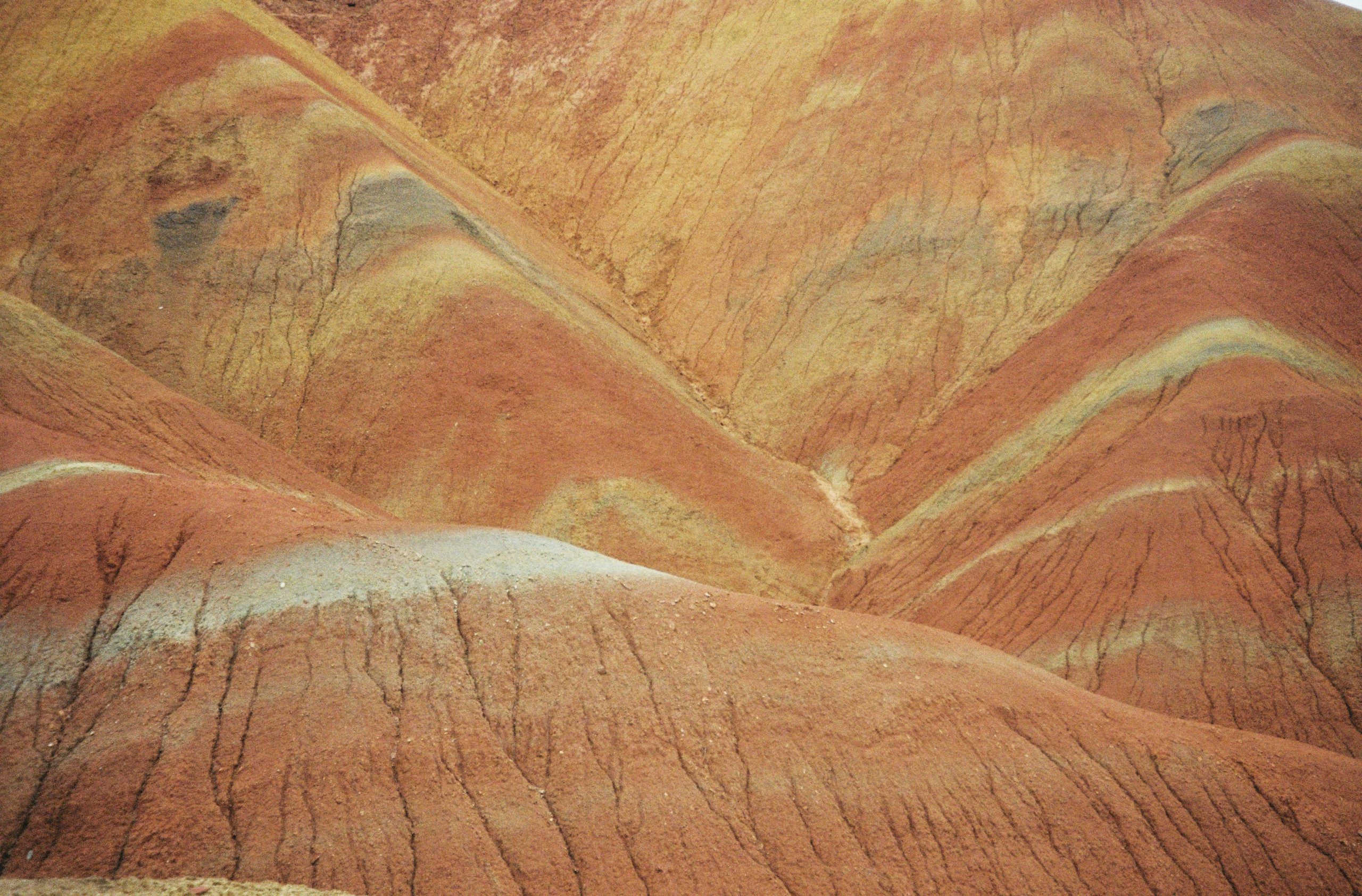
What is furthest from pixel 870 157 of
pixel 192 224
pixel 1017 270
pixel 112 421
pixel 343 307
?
pixel 112 421

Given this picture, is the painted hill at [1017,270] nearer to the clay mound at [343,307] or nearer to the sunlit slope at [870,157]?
the sunlit slope at [870,157]

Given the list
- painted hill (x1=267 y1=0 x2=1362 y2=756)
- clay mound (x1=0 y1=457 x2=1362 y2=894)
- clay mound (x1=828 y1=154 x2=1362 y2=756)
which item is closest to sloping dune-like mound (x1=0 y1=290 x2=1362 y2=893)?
clay mound (x1=0 y1=457 x2=1362 y2=894)

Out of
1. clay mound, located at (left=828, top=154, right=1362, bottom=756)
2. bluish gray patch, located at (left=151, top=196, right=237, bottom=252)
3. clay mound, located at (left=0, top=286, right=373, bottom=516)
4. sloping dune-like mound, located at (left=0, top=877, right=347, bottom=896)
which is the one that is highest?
clay mound, located at (left=828, top=154, right=1362, bottom=756)

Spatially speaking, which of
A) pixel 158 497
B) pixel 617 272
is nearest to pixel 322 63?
pixel 617 272

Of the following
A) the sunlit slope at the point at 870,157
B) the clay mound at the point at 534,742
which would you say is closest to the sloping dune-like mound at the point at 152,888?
the clay mound at the point at 534,742

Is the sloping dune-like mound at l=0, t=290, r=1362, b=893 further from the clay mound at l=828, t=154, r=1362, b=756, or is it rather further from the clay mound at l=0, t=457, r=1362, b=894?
the clay mound at l=828, t=154, r=1362, b=756

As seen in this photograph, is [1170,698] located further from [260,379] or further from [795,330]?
[260,379]
